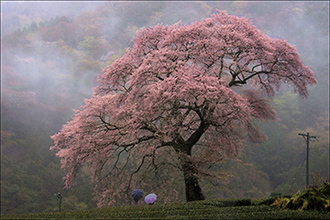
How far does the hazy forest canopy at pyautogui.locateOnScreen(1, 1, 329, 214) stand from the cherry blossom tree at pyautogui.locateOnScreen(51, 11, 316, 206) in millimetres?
2284

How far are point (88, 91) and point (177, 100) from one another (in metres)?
41.6

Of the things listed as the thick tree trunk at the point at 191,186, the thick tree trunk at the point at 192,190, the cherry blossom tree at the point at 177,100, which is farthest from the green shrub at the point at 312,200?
the thick tree trunk at the point at 192,190

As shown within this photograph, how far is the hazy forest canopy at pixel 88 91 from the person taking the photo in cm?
3391

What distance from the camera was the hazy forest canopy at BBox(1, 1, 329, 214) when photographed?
33.9 metres

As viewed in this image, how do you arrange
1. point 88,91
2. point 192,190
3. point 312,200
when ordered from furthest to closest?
1. point 88,91
2. point 192,190
3. point 312,200

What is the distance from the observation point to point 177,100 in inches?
460

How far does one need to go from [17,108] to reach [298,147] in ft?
112

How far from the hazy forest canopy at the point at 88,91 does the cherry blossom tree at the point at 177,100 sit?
89.9 inches

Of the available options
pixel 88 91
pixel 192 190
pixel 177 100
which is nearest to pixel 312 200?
pixel 177 100

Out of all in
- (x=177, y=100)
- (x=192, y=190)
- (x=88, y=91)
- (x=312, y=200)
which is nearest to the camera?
(x=312, y=200)

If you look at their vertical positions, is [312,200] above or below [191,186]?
above

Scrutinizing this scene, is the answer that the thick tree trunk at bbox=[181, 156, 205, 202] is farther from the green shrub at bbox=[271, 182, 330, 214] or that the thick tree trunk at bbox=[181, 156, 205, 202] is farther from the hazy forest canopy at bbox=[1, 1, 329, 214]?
the green shrub at bbox=[271, 182, 330, 214]

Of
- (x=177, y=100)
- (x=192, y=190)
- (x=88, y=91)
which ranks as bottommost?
(x=192, y=190)

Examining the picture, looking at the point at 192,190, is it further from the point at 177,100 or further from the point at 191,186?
the point at 177,100
